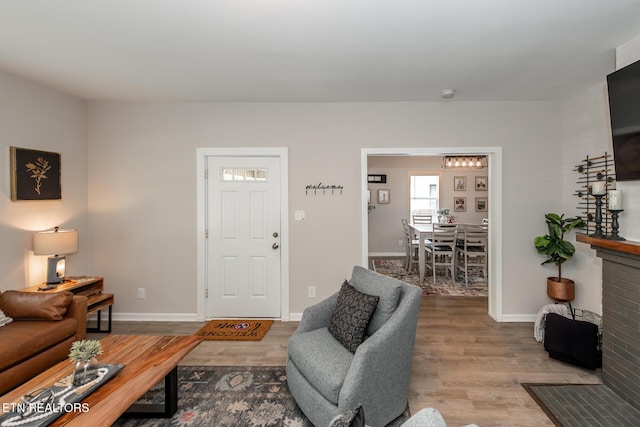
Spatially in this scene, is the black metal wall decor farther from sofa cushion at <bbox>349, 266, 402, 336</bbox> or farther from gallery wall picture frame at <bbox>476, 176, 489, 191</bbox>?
gallery wall picture frame at <bbox>476, 176, 489, 191</bbox>

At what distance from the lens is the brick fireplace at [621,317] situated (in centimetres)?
221

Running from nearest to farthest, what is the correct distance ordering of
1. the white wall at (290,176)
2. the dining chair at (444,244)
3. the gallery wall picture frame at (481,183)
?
the white wall at (290,176), the dining chair at (444,244), the gallery wall picture frame at (481,183)

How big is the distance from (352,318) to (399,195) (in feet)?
20.3

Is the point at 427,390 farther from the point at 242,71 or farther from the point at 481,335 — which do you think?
the point at 242,71

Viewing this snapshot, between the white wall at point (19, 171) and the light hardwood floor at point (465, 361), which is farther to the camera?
the white wall at point (19, 171)

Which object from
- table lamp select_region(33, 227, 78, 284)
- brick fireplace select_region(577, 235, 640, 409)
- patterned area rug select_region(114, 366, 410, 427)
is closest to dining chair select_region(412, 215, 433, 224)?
brick fireplace select_region(577, 235, 640, 409)

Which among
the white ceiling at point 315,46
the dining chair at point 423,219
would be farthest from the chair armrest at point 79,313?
the dining chair at point 423,219

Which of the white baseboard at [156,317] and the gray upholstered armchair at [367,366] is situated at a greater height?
the gray upholstered armchair at [367,366]

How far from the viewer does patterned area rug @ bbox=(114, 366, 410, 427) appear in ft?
6.73

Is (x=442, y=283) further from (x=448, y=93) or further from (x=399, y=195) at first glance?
(x=448, y=93)

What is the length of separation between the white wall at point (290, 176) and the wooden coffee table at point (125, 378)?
5.47 ft

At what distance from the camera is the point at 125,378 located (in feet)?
5.74

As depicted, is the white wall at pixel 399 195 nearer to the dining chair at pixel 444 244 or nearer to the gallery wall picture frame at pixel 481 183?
the gallery wall picture frame at pixel 481 183

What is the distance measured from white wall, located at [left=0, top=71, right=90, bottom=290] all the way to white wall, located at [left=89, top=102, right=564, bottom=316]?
0.49 feet
